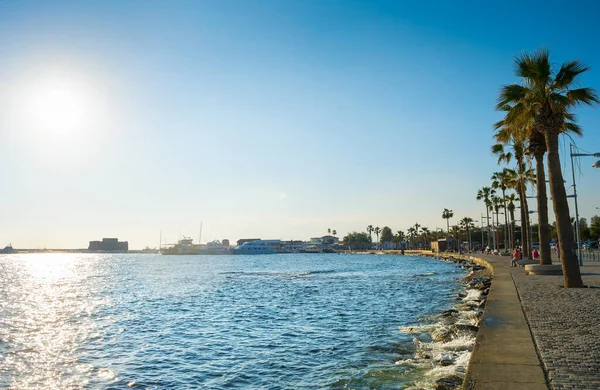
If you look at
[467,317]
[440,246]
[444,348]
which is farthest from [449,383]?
[440,246]

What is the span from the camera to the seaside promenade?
7.42m

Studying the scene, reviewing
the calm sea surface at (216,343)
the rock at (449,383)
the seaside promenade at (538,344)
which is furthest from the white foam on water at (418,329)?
the rock at (449,383)

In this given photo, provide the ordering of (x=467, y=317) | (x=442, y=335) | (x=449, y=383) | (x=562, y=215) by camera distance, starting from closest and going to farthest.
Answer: (x=449, y=383), (x=442, y=335), (x=562, y=215), (x=467, y=317)

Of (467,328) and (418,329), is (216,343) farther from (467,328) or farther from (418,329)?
(467,328)

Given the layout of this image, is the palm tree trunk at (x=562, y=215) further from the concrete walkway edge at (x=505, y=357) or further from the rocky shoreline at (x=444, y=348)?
the concrete walkway edge at (x=505, y=357)

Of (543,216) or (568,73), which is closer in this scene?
(568,73)

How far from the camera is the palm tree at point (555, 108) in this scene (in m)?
19.5

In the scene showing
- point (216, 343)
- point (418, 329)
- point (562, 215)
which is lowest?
point (216, 343)

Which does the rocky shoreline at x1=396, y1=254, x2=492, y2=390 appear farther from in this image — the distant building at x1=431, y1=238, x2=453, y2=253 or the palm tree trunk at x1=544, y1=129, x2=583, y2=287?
the distant building at x1=431, y1=238, x2=453, y2=253

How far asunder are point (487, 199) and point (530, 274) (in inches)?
2722

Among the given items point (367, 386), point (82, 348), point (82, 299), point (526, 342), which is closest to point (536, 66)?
point (526, 342)

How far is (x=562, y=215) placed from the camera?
1936cm

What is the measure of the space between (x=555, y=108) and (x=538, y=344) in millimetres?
13332

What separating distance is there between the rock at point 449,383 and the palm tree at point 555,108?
12.5 meters
